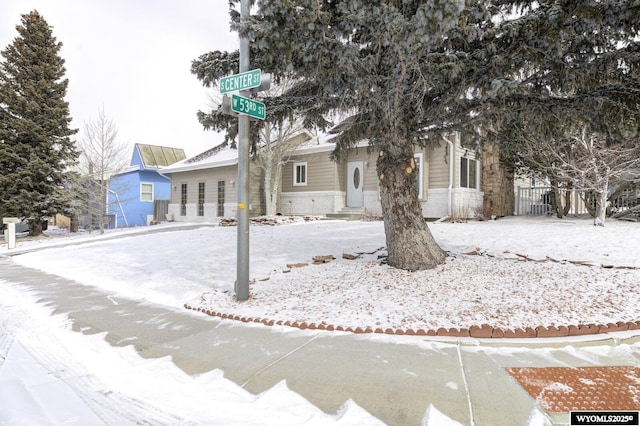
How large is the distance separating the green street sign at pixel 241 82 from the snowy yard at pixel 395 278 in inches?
131

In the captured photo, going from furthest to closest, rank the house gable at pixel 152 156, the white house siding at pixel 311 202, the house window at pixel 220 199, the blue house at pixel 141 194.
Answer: the house gable at pixel 152 156 < the blue house at pixel 141 194 < the house window at pixel 220 199 < the white house siding at pixel 311 202

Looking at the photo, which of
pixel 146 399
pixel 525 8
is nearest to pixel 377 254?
pixel 525 8

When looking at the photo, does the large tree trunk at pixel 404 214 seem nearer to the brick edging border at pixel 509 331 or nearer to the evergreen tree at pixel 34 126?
the brick edging border at pixel 509 331

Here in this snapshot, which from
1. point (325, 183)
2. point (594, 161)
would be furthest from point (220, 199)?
point (594, 161)

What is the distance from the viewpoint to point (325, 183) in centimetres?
1841

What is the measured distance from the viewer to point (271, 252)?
31.5ft

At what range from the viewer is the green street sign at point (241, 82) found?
210 inches

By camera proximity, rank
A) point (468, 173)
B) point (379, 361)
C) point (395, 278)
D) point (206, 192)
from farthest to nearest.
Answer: point (206, 192)
point (468, 173)
point (395, 278)
point (379, 361)

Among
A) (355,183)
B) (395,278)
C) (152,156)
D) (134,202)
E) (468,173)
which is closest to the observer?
(395,278)

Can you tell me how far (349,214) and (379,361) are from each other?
13649 mm

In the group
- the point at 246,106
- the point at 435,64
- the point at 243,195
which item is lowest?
the point at 243,195

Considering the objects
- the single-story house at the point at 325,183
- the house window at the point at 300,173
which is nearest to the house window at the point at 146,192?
the single-story house at the point at 325,183

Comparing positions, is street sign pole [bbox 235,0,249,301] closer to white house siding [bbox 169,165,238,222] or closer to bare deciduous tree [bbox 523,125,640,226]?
bare deciduous tree [bbox 523,125,640,226]

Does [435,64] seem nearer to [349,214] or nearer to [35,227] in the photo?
[349,214]
